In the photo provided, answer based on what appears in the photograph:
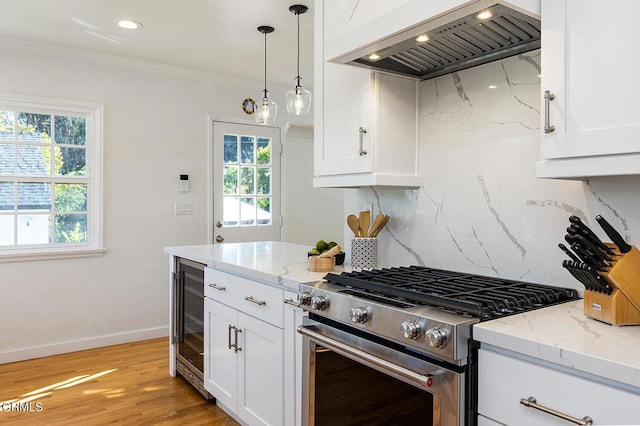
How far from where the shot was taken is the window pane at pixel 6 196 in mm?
3576

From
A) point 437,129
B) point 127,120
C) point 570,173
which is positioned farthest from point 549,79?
point 127,120

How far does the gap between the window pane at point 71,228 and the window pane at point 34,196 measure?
0.47 ft

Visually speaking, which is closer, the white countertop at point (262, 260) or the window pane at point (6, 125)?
the white countertop at point (262, 260)

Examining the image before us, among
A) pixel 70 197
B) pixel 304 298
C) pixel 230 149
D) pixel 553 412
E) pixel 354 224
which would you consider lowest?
pixel 553 412

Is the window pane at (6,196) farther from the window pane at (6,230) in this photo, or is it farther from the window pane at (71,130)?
the window pane at (71,130)

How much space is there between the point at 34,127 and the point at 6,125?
7.3 inches

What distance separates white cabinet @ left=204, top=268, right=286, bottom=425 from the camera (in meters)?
2.08

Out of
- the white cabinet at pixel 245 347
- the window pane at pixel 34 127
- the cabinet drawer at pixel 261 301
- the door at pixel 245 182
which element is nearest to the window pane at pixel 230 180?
the door at pixel 245 182

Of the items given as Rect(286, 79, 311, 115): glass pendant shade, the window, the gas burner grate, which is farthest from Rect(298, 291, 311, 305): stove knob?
the window

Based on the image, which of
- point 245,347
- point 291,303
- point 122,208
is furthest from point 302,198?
point 291,303

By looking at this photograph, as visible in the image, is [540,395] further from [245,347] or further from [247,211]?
[247,211]

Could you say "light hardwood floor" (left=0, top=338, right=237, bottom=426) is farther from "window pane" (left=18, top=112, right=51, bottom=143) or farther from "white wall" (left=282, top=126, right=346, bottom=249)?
"white wall" (left=282, top=126, right=346, bottom=249)

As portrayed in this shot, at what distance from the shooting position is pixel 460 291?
61.5 inches

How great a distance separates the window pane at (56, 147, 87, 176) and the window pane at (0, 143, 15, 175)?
316 millimetres
